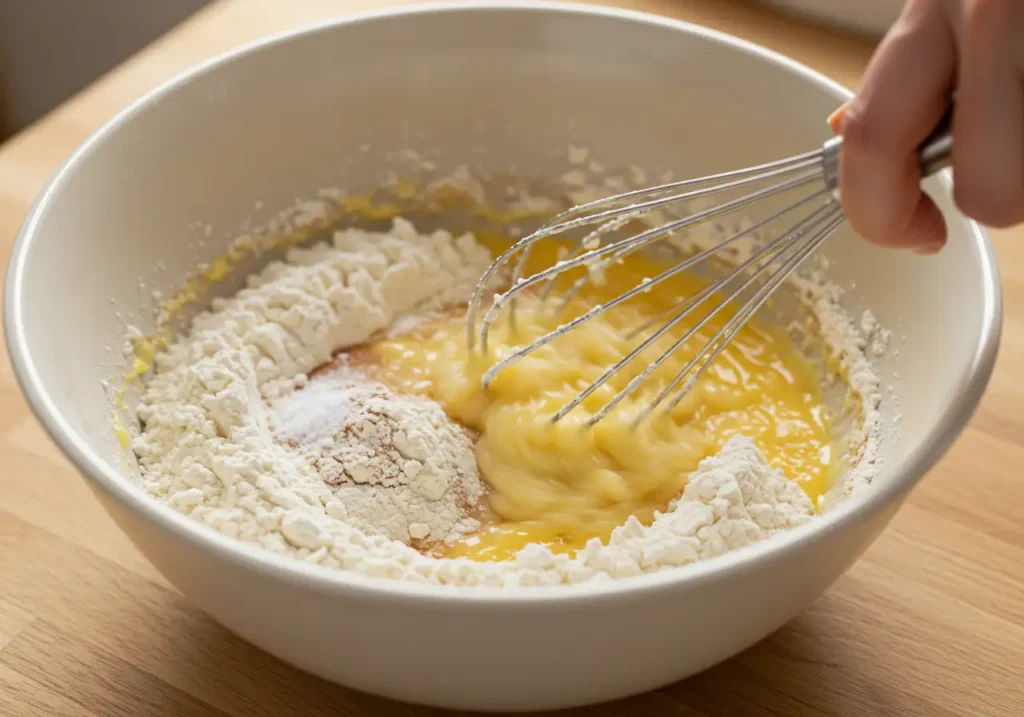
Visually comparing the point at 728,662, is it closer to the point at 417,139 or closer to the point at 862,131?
the point at 862,131

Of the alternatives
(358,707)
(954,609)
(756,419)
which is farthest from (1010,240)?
(358,707)

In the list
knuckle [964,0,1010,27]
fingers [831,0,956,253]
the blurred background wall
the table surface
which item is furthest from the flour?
the blurred background wall

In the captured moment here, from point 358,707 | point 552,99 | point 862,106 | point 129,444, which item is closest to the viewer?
point 862,106

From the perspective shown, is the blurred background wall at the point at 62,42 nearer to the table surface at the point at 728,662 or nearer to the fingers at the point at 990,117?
the table surface at the point at 728,662

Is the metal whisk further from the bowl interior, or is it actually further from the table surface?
the table surface

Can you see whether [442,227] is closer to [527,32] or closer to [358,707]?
[527,32]

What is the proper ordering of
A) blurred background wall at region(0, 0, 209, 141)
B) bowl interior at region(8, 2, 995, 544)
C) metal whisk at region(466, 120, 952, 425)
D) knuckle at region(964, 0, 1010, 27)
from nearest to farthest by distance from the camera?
1. knuckle at region(964, 0, 1010, 27)
2. metal whisk at region(466, 120, 952, 425)
3. bowl interior at region(8, 2, 995, 544)
4. blurred background wall at region(0, 0, 209, 141)

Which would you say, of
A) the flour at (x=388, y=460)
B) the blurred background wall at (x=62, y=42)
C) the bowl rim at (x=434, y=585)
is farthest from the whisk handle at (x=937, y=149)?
the blurred background wall at (x=62, y=42)
